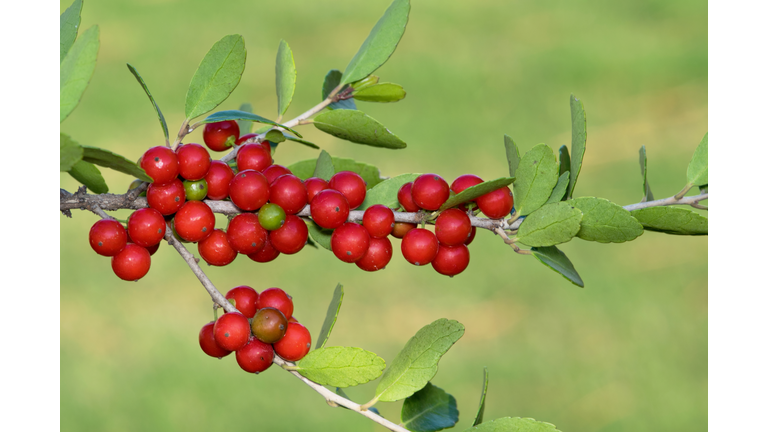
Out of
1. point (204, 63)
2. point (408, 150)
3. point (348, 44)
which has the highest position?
point (348, 44)

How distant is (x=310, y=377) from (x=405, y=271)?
2.34 meters

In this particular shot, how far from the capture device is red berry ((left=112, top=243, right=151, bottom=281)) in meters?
0.63

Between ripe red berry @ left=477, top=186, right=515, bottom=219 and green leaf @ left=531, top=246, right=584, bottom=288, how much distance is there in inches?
2.3

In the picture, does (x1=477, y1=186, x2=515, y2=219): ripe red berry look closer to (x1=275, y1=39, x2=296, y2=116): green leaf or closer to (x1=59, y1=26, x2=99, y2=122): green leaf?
(x1=275, y1=39, x2=296, y2=116): green leaf

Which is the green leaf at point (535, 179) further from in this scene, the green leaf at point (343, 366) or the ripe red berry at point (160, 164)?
the ripe red berry at point (160, 164)

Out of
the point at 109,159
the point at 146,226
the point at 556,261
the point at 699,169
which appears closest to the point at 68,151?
the point at 109,159

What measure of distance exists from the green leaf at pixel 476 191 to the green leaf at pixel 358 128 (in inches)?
3.3

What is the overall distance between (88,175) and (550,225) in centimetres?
48

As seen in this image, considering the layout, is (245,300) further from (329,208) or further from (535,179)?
(535,179)

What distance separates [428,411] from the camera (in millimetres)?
734

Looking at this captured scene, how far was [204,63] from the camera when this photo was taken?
2.17 feet

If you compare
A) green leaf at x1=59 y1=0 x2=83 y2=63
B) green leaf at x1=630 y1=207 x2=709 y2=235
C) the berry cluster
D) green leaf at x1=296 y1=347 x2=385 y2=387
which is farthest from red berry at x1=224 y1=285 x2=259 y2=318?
green leaf at x1=630 y1=207 x2=709 y2=235

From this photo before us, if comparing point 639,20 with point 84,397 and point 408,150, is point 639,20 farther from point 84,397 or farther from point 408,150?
point 84,397

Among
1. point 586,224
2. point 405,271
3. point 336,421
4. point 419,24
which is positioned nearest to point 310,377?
point 586,224
